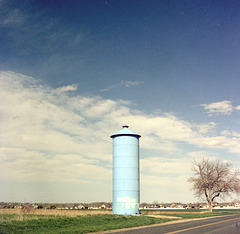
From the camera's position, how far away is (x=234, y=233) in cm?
1841

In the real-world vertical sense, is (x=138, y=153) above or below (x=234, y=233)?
above

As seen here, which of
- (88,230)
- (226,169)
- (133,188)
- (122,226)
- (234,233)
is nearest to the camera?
(234,233)

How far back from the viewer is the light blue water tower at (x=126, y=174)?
127 ft

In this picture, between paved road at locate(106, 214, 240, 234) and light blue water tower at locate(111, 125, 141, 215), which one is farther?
light blue water tower at locate(111, 125, 141, 215)

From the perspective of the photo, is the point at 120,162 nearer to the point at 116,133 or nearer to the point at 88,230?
the point at 116,133

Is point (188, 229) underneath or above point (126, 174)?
underneath

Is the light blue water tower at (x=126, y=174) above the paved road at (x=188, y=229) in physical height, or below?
above

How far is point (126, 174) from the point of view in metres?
38.9

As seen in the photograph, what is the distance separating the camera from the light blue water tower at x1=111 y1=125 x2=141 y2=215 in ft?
127

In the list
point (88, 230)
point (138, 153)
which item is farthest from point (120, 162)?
point (88, 230)

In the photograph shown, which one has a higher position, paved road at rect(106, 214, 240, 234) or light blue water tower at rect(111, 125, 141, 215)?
light blue water tower at rect(111, 125, 141, 215)

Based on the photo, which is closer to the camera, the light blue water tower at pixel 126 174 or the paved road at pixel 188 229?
the paved road at pixel 188 229

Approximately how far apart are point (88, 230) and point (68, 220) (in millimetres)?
5432

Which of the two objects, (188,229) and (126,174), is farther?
(126,174)
